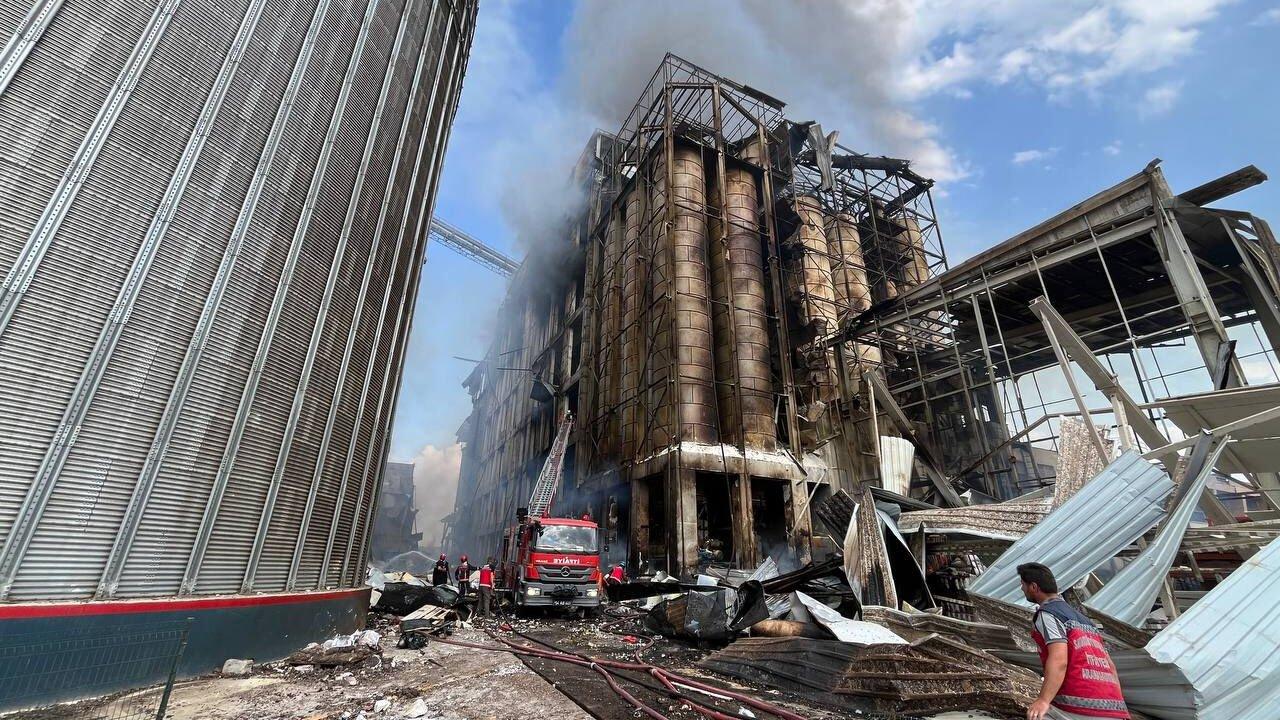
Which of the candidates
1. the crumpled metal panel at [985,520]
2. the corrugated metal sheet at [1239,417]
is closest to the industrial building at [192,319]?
the crumpled metal panel at [985,520]

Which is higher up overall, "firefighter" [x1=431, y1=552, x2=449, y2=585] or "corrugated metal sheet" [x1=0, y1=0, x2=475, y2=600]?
"corrugated metal sheet" [x1=0, y1=0, x2=475, y2=600]

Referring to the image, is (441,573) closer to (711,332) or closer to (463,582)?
(463,582)

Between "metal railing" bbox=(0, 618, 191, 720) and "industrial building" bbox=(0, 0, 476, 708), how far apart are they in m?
0.06

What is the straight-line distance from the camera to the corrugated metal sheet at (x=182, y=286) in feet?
19.2

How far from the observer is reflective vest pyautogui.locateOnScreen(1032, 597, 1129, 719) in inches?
119

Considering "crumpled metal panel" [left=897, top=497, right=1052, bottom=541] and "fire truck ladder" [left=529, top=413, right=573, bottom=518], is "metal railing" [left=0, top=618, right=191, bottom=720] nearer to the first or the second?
"crumpled metal panel" [left=897, top=497, right=1052, bottom=541]

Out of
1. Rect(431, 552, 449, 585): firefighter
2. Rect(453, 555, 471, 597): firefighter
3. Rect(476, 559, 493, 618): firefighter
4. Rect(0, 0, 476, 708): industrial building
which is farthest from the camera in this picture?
Rect(431, 552, 449, 585): firefighter

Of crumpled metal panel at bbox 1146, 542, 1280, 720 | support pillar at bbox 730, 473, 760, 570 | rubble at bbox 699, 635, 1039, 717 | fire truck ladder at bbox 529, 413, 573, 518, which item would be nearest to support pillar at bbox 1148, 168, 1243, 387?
crumpled metal panel at bbox 1146, 542, 1280, 720

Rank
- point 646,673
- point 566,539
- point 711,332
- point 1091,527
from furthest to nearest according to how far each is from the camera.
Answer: point 711,332 → point 566,539 → point 646,673 → point 1091,527

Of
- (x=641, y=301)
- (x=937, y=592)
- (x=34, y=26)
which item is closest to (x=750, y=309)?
(x=641, y=301)

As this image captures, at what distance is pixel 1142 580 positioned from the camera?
18.6 feet

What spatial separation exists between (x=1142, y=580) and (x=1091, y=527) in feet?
3.44

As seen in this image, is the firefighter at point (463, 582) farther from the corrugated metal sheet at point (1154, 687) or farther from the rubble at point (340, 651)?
the corrugated metal sheet at point (1154, 687)

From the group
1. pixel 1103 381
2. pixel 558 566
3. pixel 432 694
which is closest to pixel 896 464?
pixel 1103 381
